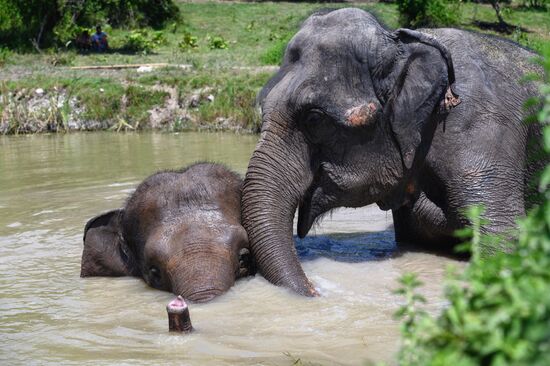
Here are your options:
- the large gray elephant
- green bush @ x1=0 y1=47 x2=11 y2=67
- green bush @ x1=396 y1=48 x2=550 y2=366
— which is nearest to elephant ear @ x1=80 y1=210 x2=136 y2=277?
the large gray elephant

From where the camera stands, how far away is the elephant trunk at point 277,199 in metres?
6.76

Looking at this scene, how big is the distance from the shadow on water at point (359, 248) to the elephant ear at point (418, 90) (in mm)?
1334

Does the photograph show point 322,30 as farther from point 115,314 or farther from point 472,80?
point 115,314

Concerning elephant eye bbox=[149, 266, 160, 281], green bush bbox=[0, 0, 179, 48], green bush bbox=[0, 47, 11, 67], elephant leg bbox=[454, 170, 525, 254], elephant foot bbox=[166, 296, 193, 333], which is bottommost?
green bush bbox=[0, 47, 11, 67]

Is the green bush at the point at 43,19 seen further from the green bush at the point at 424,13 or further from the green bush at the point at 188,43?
the green bush at the point at 424,13

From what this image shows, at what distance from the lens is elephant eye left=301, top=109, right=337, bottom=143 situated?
679 centimetres

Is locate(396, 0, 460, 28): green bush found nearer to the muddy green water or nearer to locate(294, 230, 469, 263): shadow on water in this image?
the muddy green water

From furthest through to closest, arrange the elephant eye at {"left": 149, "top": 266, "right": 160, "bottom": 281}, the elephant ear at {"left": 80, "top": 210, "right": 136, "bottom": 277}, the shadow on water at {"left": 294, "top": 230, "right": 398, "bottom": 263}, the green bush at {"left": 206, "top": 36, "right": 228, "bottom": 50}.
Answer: the green bush at {"left": 206, "top": 36, "right": 228, "bottom": 50} → the shadow on water at {"left": 294, "top": 230, "right": 398, "bottom": 263} → the elephant ear at {"left": 80, "top": 210, "right": 136, "bottom": 277} → the elephant eye at {"left": 149, "top": 266, "right": 160, "bottom": 281}

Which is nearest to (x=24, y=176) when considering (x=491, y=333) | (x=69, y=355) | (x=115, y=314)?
(x=115, y=314)

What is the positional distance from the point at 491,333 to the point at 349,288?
16.3ft

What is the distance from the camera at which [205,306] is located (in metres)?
6.55

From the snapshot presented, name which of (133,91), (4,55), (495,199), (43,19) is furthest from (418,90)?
(43,19)

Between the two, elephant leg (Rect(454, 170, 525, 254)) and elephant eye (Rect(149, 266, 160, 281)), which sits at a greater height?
elephant leg (Rect(454, 170, 525, 254))

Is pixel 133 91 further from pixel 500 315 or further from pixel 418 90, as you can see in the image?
pixel 500 315
